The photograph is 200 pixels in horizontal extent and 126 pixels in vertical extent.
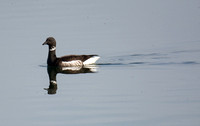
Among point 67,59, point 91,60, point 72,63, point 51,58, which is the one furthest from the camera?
point 51,58

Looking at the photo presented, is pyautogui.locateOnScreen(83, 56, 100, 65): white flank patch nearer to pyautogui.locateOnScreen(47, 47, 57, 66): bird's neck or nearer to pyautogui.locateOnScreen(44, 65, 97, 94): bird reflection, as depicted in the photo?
pyautogui.locateOnScreen(44, 65, 97, 94): bird reflection

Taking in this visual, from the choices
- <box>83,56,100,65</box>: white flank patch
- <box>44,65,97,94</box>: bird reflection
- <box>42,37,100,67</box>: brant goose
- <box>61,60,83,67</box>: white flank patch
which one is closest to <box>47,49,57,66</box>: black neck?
<box>42,37,100,67</box>: brant goose

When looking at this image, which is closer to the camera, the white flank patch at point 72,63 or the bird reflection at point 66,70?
the bird reflection at point 66,70

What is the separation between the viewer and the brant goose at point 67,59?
23.5m

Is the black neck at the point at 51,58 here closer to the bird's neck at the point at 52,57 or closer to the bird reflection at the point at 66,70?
the bird's neck at the point at 52,57

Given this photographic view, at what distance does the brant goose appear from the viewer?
23.5 m

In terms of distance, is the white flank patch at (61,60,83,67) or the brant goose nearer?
the brant goose

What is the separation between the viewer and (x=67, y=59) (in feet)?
78.1

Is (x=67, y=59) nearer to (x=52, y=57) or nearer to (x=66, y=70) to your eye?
(x=66, y=70)

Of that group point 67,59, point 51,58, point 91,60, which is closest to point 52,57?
point 51,58

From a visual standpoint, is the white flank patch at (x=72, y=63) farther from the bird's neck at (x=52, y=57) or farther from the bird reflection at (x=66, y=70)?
the bird's neck at (x=52, y=57)

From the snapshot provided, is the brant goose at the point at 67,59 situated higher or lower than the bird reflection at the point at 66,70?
higher

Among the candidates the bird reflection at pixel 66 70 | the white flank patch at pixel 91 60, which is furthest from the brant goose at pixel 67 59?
the bird reflection at pixel 66 70

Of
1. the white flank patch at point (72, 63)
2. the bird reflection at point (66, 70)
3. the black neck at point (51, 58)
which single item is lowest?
the bird reflection at point (66, 70)
